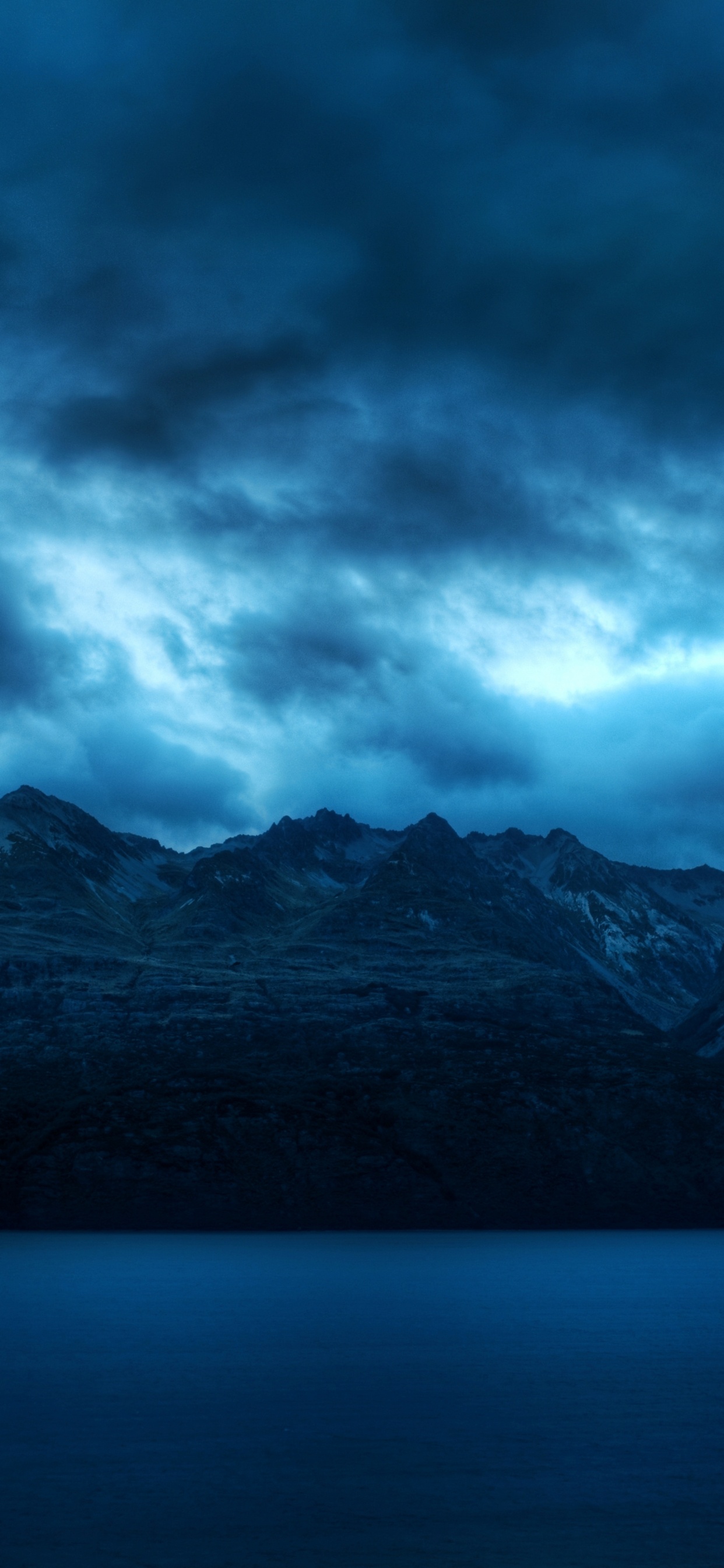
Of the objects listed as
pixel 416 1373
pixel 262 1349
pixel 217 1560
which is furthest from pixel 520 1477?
pixel 262 1349

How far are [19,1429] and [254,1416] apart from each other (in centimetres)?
1127

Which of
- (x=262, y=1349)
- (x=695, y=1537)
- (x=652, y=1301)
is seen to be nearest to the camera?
(x=695, y=1537)

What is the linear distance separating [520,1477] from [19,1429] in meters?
23.1

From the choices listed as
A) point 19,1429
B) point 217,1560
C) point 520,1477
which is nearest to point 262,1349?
point 19,1429

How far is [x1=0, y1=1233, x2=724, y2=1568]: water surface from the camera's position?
4053cm

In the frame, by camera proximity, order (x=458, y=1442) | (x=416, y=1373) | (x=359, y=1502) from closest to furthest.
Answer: (x=359, y=1502), (x=458, y=1442), (x=416, y=1373)

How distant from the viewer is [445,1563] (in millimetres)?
37875

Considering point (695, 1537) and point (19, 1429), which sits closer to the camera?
point (695, 1537)

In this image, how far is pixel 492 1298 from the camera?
134 metres

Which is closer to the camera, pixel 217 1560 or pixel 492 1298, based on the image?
pixel 217 1560

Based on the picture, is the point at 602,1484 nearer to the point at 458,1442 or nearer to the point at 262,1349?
the point at 458,1442

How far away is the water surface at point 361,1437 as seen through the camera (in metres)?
40.5

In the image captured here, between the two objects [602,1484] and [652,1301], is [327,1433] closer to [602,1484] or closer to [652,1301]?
[602,1484]

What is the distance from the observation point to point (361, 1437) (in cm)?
5878
